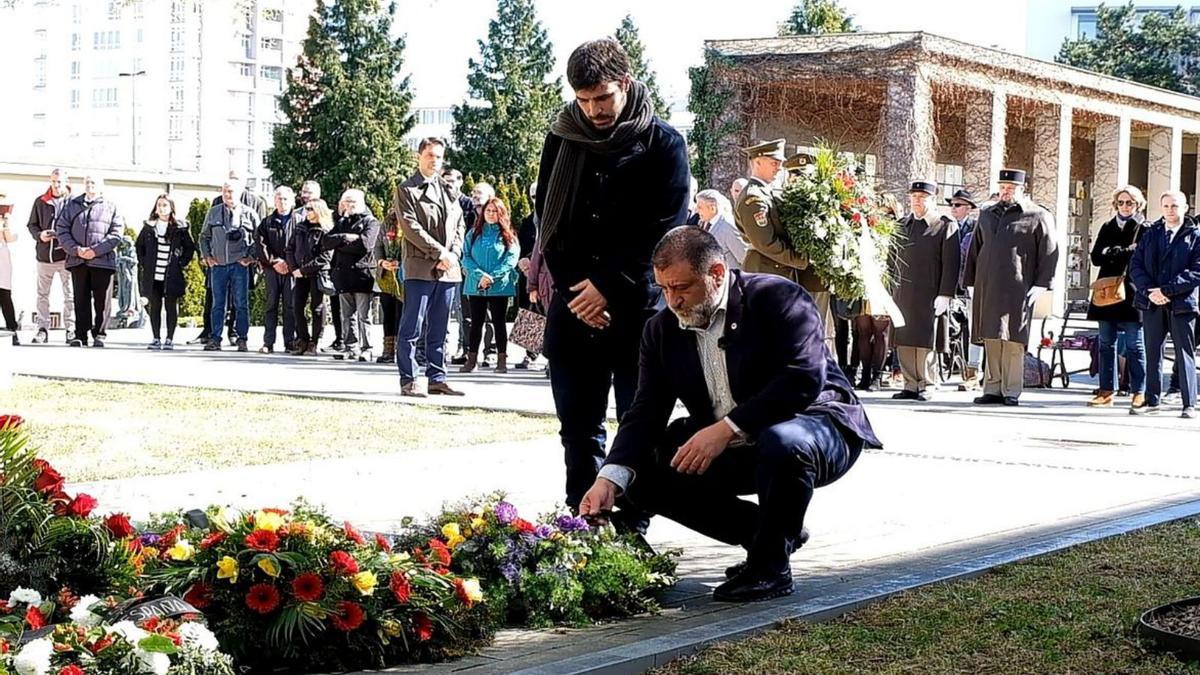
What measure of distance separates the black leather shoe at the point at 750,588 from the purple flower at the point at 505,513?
81 centimetres

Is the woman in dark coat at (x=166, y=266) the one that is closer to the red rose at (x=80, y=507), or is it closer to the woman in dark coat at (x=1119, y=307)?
the woman in dark coat at (x=1119, y=307)

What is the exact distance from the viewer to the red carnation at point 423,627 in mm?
4867

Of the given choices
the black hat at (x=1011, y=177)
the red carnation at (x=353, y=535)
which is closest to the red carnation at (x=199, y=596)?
the red carnation at (x=353, y=535)

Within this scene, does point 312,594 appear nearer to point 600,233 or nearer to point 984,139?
point 600,233

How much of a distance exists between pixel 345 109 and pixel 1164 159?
40.0 metres

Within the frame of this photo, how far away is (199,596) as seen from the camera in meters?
4.73

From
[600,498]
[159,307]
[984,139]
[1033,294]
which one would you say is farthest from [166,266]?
[600,498]

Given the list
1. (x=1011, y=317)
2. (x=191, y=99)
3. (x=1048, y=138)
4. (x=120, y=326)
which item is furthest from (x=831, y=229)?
(x=191, y=99)

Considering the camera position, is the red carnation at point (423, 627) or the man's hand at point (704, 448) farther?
the man's hand at point (704, 448)

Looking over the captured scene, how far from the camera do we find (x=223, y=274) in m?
21.0

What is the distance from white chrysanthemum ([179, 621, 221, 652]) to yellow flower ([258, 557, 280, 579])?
0.44 meters

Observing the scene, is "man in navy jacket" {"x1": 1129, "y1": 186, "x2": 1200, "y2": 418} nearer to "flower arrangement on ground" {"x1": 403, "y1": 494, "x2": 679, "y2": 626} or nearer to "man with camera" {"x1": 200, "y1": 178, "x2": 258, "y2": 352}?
"flower arrangement on ground" {"x1": 403, "y1": 494, "x2": 679, "y2": 626}

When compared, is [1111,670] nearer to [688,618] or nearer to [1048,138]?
[688,618]

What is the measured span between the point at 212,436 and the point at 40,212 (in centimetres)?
1126
